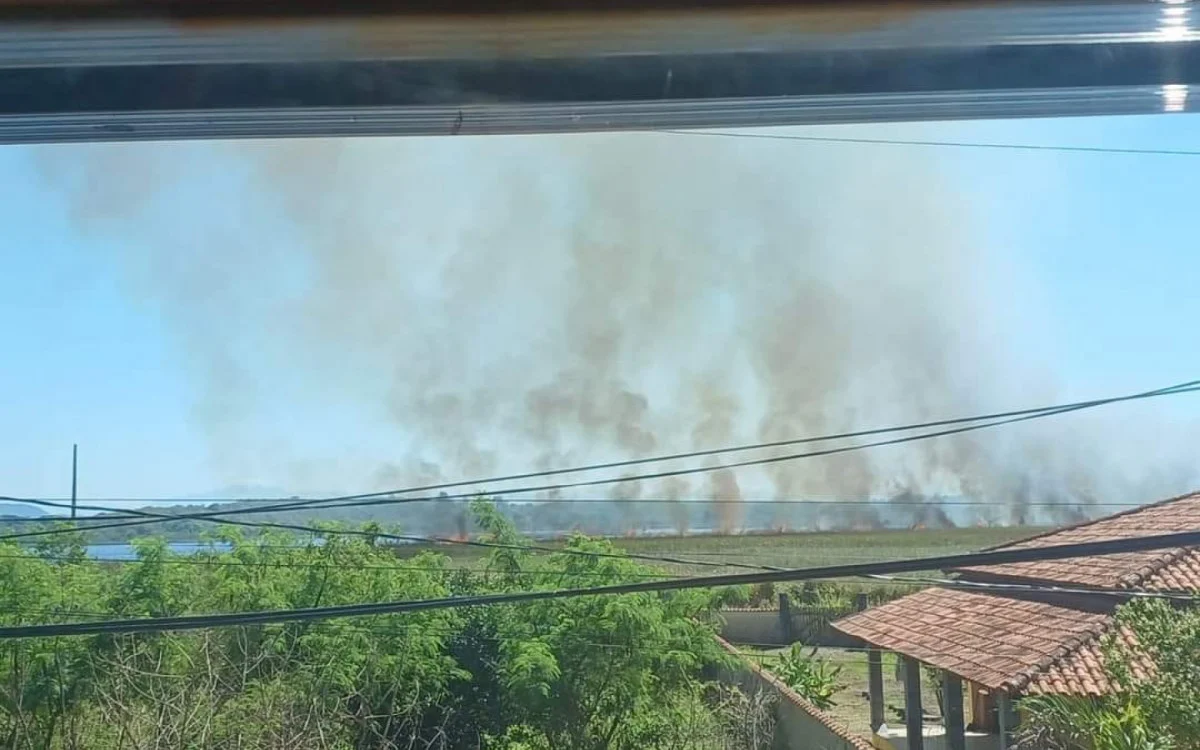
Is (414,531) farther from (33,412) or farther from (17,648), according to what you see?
(33,412)

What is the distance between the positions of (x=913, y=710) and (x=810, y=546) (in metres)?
0.40

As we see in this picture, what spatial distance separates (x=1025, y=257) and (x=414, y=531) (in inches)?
48.7

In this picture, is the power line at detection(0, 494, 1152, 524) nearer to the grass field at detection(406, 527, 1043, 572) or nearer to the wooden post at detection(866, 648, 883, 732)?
the grass field at detection(406, 527, 1043, 572)

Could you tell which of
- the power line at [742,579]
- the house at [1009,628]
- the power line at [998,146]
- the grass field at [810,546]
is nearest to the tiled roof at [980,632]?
the house at [1009,628]

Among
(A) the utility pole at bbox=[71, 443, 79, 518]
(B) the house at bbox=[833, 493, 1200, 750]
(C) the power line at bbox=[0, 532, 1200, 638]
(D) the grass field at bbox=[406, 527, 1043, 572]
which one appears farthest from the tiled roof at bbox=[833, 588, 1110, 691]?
(A) the utility pole at bbox=[71, 443, 79, 518]

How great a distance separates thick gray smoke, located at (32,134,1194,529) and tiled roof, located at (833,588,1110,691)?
0.18 metres

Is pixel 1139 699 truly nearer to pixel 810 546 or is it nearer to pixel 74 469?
pixel 810 546

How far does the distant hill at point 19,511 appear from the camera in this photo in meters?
1.59

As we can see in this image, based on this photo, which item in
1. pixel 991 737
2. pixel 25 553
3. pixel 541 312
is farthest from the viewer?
pixel 541 312

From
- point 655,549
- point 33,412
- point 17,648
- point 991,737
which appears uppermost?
point 33,412

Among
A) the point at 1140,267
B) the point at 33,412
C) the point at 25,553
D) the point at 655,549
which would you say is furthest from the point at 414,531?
the point at 1140,267

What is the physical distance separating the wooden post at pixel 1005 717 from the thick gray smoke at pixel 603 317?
1.08 ft

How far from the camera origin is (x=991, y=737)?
1828mm

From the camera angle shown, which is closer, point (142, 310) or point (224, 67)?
point (224, 67)
